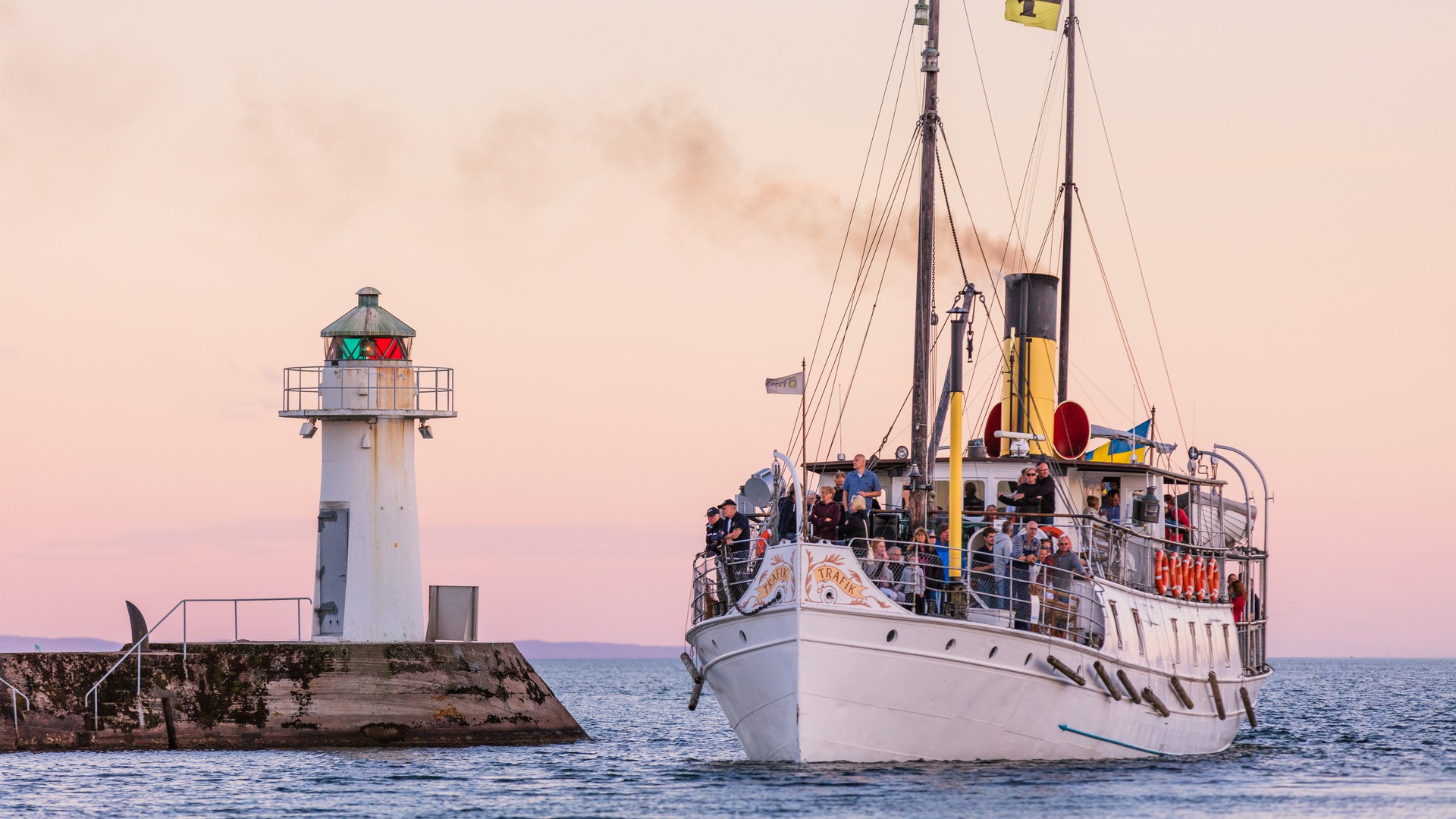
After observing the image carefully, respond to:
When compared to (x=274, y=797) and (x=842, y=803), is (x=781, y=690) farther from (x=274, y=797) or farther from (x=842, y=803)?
(x=274, y=797)

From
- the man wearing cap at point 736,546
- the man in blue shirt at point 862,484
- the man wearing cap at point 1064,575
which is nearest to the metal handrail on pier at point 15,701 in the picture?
the man wearing cap at point 736,546

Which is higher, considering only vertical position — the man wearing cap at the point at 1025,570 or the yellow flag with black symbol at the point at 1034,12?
the yellow flag with black symbol at the point at 1034,12

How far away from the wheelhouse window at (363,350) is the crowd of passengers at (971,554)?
12.9m

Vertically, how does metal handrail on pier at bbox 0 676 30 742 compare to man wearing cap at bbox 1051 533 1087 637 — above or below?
below

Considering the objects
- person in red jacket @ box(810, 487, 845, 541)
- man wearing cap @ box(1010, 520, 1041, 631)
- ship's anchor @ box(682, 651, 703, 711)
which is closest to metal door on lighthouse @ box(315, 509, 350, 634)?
ship's anchor @ box(682, 651, 703, 711)

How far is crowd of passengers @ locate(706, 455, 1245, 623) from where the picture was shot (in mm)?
27719

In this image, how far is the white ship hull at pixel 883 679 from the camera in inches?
1062

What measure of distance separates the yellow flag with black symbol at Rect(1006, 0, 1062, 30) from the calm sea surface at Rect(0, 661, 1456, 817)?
622 inches

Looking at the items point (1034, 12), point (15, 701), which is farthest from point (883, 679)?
point (15, 701)

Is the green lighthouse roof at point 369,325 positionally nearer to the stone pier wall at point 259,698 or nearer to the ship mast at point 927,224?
the stone pier wall at point 259,698

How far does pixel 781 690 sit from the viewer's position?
2752cm

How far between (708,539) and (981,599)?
198 inches

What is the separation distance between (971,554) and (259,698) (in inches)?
688

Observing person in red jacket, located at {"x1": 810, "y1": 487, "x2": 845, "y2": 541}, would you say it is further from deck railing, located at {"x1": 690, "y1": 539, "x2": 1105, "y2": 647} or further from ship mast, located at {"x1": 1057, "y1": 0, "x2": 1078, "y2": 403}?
ship mast, located at {"x1": 1057, "y1": 0, "x2": 1078, "y2": 403}
